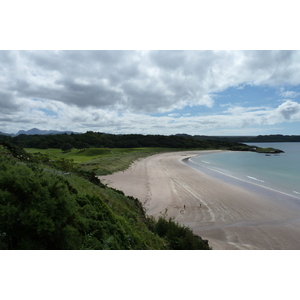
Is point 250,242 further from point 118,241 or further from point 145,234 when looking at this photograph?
point 118,241

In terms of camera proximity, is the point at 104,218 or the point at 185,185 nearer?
the point at 104,218

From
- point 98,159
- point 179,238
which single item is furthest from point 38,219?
point 98,159

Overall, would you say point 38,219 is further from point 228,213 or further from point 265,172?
point 265,172

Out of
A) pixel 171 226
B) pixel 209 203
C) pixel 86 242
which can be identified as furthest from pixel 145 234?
pixel 209 203

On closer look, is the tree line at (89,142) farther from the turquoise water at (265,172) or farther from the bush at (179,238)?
the bush at (179,238)

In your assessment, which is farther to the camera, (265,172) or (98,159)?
(98,159)

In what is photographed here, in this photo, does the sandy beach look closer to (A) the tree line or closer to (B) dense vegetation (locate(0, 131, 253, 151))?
(B) dense vegetation (locate(0, 131, 253, 151))

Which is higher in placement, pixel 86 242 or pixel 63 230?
pixel 63 230

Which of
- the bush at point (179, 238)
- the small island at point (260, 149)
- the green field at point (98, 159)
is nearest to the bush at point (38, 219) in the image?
the bush at point (179, 238)

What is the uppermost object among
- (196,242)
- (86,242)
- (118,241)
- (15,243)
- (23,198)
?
(23,198)
